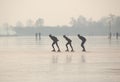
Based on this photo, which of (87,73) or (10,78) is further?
(87,73)

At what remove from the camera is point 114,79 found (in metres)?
14.8

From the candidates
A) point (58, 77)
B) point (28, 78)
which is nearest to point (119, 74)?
point (58, 77)

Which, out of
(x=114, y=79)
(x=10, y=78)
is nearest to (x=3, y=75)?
(x=10, y=78)

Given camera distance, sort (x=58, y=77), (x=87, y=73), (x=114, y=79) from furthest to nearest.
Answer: (x=87, y=73) → (x=58, y=77) → (x=114, y=79)

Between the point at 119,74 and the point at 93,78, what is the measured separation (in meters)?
1.43

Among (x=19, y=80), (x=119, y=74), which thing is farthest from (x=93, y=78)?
(x=19, y=80)

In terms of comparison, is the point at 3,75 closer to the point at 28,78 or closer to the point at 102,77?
the point at 28,78

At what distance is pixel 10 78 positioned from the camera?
15672 millimetres

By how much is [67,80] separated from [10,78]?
6.81 feet

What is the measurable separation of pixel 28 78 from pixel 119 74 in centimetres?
326

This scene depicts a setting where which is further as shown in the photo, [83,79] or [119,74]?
[119,74]

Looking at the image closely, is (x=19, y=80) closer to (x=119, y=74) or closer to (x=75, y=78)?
(x=75, y=78)

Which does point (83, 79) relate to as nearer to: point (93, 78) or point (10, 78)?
point (93, 78)

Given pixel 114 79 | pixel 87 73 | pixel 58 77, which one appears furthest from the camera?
pixel 87 73
